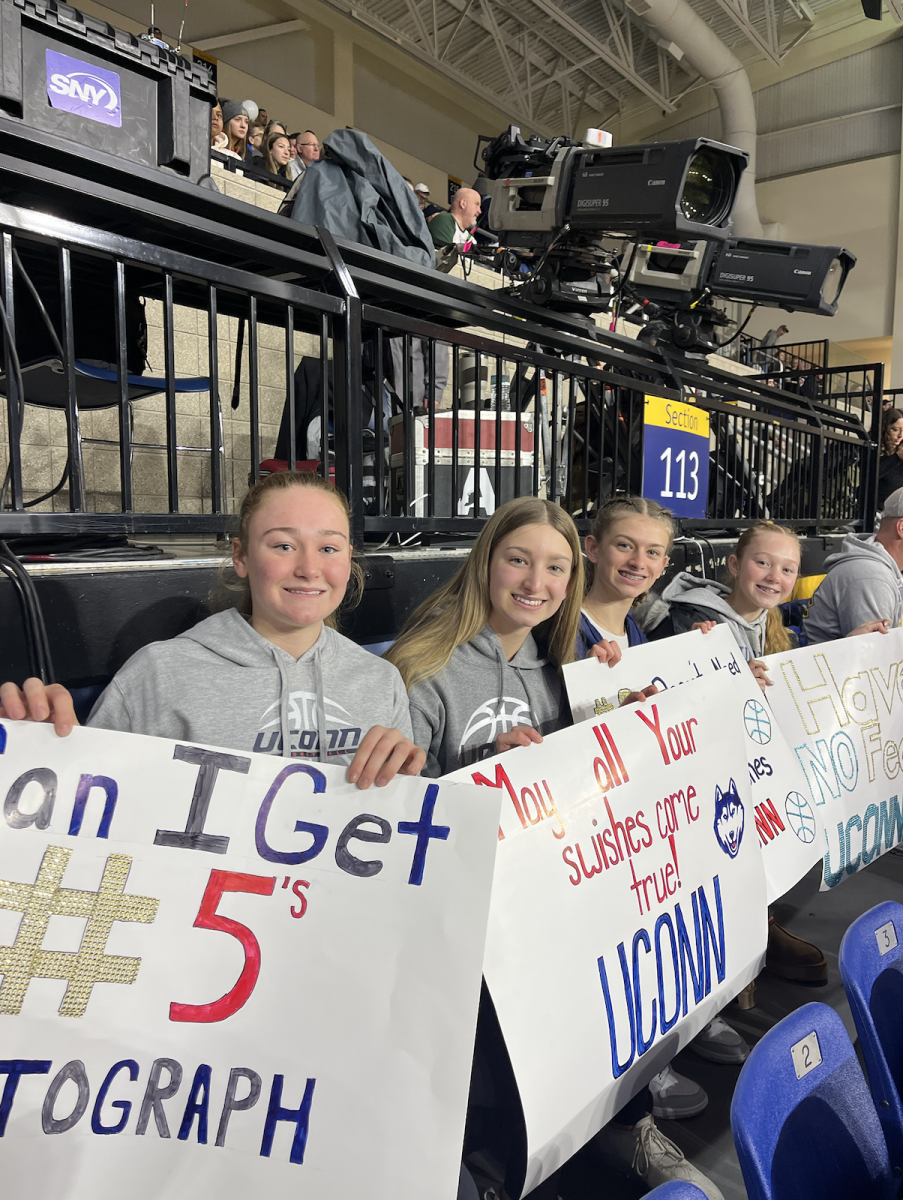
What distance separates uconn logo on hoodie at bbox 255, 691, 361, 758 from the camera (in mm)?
1325

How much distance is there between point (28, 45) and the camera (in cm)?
164

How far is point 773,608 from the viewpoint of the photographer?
8.73ft

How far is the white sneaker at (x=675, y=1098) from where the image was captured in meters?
1.77

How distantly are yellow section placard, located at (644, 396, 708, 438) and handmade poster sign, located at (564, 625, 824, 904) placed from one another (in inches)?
59.1

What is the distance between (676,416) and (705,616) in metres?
1.39

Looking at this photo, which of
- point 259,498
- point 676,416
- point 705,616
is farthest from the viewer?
point 676,416

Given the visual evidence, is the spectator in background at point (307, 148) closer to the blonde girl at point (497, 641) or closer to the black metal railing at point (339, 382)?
the black metal railing at point (339, 382)

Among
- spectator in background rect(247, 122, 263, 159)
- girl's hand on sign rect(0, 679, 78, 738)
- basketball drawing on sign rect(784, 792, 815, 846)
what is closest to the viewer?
girl's hand on sign rect(0, 679, 78, 738)

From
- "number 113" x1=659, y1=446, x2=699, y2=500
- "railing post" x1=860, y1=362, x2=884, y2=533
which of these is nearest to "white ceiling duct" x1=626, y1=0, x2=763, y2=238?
"railing post" x1=860, y1=362, x2=884, y2=533

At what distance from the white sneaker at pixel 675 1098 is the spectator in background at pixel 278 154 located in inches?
273

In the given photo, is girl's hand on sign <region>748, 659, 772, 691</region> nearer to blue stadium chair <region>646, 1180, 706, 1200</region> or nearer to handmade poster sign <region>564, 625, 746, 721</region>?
handmade poster sign <region>564, 625, 746, 721</region>

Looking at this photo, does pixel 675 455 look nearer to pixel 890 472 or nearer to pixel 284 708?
pixel 284 708

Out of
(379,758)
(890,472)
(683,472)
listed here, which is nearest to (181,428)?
(683,472)

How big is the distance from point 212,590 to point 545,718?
825 mm
